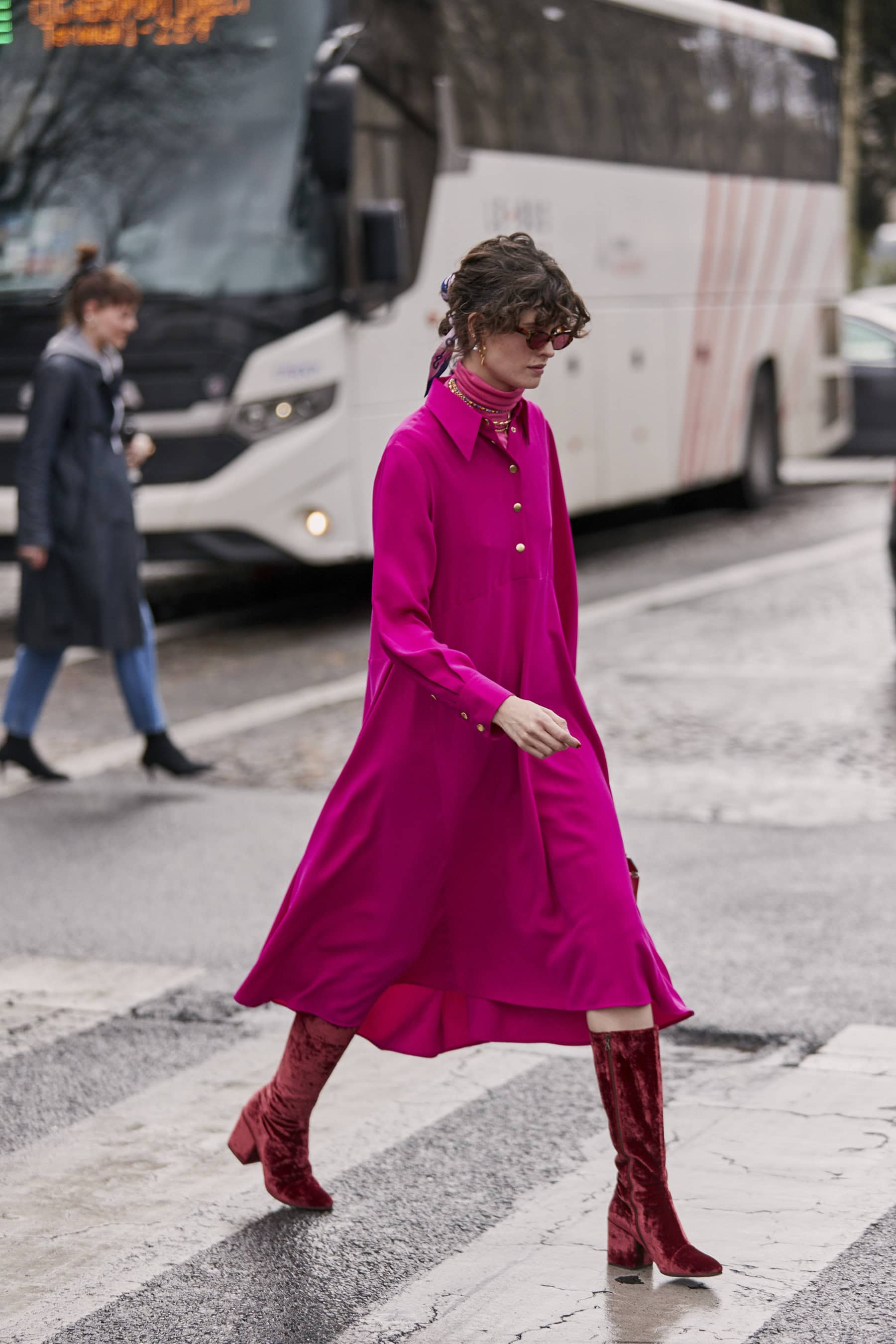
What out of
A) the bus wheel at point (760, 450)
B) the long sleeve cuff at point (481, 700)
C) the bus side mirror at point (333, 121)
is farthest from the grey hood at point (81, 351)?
the bus wheel at point (760, 450)

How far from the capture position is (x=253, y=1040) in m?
5.25

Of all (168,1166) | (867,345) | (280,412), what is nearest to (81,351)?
(280,412)

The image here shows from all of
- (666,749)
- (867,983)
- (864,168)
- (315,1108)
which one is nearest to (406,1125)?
(315,1108)

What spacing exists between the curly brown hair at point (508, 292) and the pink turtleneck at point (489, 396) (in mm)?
59

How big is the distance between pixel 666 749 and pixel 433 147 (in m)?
5.61

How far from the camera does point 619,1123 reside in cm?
363

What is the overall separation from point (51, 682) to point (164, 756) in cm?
51

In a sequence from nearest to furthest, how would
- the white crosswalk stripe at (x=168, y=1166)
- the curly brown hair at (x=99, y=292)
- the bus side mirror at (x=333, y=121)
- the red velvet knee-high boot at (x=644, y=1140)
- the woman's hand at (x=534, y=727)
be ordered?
the woman's hand at (x=534, y=727) → the red velvet knee-high boot at (x=644, y=1140) → the white crosswalk stripe at (x=168, y=1166) → the curly brown hair at (x=99, y=292) → the bus side mirror at (x=333, y=121)

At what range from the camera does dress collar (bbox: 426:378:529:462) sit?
3727 mm

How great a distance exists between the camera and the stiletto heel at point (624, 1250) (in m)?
3.74

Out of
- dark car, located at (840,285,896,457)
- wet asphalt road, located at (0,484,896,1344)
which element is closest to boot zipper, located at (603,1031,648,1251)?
wet asphalt road, located at (0,484,896,1344)

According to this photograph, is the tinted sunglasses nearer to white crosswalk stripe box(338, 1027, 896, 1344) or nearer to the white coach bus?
white crosswalk stripe box(338, 1027, 896, 1344)

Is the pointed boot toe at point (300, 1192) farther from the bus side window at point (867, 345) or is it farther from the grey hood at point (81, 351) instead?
the bus side window at point (867, 345)

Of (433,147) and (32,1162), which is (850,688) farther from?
(32,1162)
